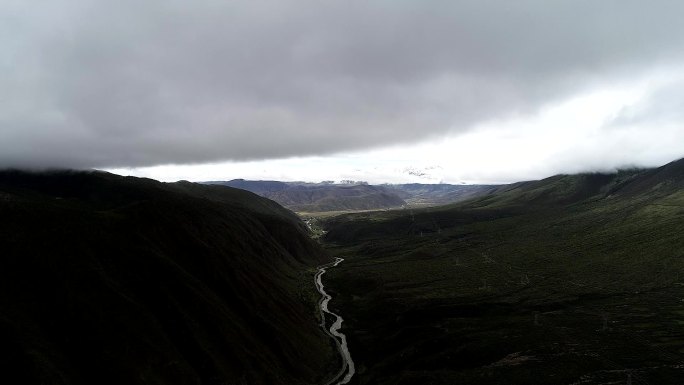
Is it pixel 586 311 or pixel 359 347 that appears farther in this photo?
pixel 586 311

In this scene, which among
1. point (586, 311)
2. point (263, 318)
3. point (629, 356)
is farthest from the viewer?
point (586, 311)

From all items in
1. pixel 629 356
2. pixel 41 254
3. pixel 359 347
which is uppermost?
pixel 41 254

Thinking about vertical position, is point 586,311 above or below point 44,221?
below

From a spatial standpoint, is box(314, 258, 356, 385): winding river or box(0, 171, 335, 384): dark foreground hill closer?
box(0, 171, 335, 384): dark foreground hill

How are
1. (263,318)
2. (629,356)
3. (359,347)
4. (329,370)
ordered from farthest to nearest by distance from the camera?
(359,347)
(263,318)
(329,370)
(629,356)

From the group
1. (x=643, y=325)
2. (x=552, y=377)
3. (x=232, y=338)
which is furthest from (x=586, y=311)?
(x=232, y=338)

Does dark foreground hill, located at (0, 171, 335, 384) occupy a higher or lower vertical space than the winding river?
higher

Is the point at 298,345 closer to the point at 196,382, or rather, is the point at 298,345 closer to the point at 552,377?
the point at 196,382

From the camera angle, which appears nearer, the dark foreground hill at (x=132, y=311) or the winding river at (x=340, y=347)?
the dark foreground hill at (x=132, y=311)
